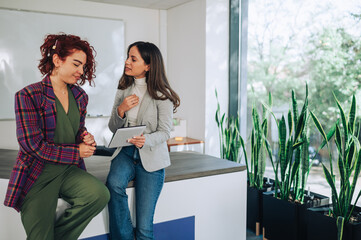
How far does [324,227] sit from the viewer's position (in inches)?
100.0

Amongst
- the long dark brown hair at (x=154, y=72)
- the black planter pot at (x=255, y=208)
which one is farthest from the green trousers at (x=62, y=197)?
the black planter pot at (x=255, y=208)

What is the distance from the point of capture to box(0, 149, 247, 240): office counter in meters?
2.20

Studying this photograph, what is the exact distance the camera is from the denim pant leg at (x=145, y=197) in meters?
2.00

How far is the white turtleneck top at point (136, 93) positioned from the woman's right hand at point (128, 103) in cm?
5

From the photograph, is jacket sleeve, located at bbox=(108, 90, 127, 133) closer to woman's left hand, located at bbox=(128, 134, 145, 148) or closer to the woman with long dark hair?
the woman with long dark hair

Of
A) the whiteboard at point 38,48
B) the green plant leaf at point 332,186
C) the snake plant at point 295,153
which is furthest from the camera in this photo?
the whiteboard at point 38,48

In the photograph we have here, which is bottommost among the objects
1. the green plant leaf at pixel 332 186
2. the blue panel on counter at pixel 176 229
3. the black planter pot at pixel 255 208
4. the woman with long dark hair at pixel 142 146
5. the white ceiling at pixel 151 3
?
the black planter pot at pixel 255 208

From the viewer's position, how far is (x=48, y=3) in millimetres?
4141

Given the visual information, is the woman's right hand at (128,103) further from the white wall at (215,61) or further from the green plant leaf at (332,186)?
the white wall at (215,61)

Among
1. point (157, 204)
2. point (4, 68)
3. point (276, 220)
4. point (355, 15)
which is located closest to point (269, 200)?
point (276, 220)

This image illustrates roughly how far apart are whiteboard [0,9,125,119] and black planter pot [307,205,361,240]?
2.79 m

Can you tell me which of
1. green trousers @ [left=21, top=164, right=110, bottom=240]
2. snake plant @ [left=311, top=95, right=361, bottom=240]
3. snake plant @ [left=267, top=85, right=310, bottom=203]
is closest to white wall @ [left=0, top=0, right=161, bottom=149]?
snake plant @ [left=267, top=85, right=310, bottom=203]

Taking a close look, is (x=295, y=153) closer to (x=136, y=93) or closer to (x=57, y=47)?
(x=136, y=93)

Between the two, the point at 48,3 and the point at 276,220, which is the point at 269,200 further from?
the point at 48,3
